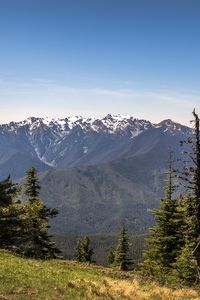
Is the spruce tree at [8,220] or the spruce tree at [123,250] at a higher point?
the spruce tree at [8,220]

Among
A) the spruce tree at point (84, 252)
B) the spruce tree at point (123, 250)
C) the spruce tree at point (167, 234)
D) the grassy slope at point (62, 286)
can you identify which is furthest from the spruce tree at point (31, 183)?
the spruce tree at point (84, 252)

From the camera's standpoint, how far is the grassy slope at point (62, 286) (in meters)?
25.5

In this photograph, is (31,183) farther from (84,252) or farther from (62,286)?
(84,252)

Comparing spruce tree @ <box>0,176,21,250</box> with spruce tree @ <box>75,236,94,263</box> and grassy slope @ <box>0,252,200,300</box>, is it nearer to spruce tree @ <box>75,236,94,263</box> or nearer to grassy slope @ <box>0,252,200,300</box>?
grassy slope @ <box>0,252,200,300</box>

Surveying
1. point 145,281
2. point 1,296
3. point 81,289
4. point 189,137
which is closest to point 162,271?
point 145,281

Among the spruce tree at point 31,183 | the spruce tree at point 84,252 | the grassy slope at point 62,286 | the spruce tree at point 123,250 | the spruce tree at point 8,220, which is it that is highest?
the spruce tree at point 31,183

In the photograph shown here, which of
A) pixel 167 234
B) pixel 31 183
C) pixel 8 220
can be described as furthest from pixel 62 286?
pixel 31 183

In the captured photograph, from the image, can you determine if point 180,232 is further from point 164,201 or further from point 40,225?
point 40,225

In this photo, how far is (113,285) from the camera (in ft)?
97.2

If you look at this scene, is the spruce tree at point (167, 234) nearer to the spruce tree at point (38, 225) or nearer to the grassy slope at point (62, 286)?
the spruce tree at point (38, 225)

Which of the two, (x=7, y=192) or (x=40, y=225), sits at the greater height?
(x=7, y=192)

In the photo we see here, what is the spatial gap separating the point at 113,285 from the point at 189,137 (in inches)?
471

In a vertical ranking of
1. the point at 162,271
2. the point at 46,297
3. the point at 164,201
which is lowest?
the point at 162,271

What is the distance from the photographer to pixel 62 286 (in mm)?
27375
